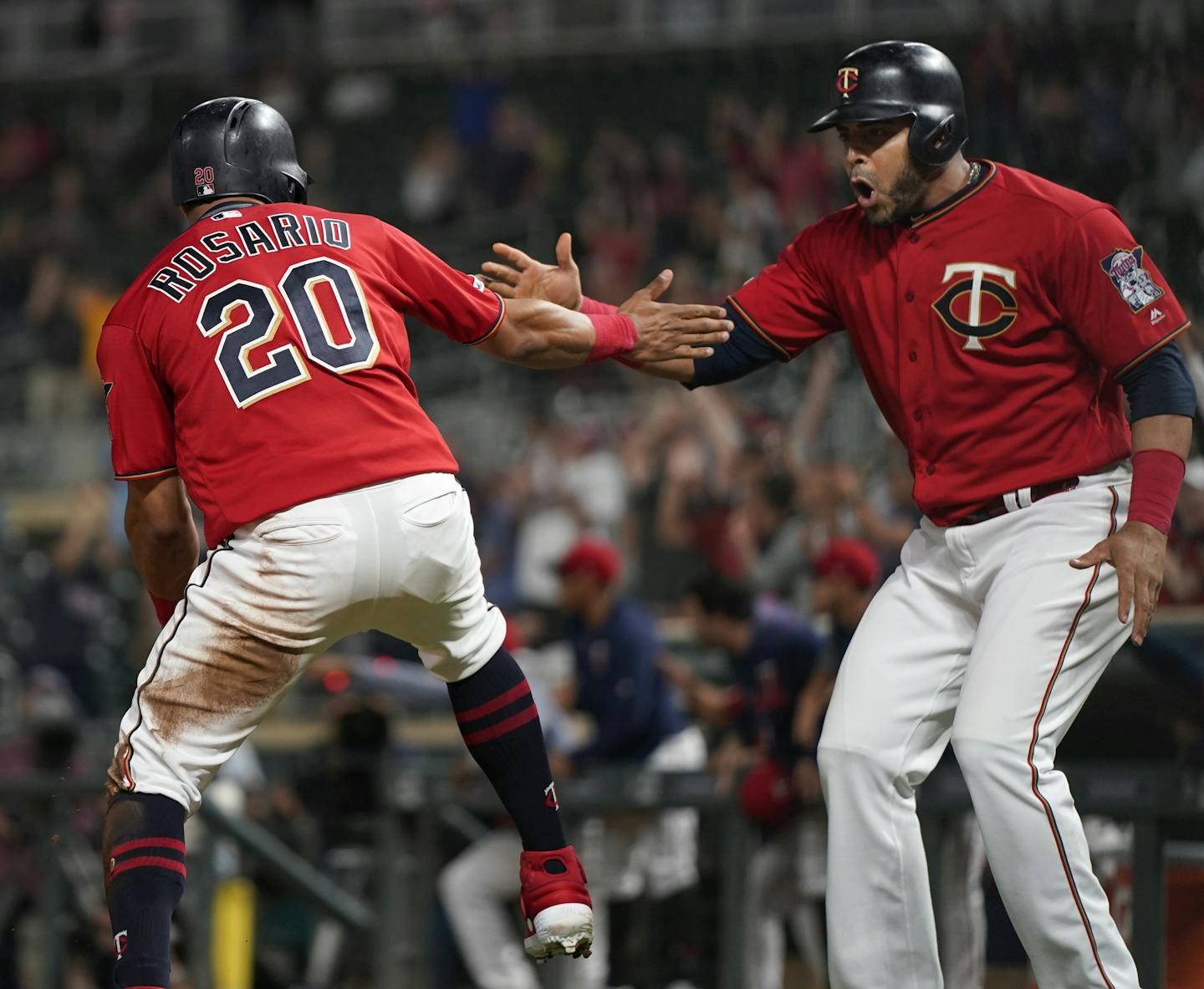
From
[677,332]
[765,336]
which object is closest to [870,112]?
→ [765,336]

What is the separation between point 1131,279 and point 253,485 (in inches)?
80.4

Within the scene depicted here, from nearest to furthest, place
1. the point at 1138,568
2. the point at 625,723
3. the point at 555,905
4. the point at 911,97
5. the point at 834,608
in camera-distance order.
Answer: the point at 1138,568
the point at 555,905
the point at 911,97
the point at 834,608
the point at 625,723

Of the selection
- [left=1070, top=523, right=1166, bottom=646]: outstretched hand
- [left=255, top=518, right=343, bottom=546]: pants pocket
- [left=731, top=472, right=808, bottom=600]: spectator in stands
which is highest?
[left=255, top=518, right=343, bottom=546]: pants pocket

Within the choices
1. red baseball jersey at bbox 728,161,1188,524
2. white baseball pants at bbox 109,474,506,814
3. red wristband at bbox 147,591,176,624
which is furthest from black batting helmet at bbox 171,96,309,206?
red baseball jersey at bbox 728,161,1188,524

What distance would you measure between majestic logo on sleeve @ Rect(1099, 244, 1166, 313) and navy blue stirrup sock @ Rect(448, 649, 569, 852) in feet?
5.49

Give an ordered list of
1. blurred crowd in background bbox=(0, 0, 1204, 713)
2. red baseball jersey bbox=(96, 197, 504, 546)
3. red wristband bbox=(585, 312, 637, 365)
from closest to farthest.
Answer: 1. red baseball jersey bbox=(96, 197, 504, 546)
2. red wristband bbox=(585, 312, 637, 365)
3. blurred crowd in background bbox=(0, 0, 1204, 713)

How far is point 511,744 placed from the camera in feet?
14.2

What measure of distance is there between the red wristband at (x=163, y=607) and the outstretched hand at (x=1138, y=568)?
87.2 inches

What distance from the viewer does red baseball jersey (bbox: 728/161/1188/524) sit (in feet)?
13.7

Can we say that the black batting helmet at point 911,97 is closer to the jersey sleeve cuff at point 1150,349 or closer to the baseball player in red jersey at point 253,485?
the jersey sleeve cuff at point 1150,349

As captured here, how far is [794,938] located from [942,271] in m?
3.49

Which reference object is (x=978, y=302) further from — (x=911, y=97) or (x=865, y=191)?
(x=911, y=97)

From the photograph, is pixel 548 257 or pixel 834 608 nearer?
pixel 834 608

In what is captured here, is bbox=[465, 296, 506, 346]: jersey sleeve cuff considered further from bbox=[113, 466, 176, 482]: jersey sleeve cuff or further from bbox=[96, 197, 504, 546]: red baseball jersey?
bbox=[113, 466, 176, 482]: jersey sleeve cuff
